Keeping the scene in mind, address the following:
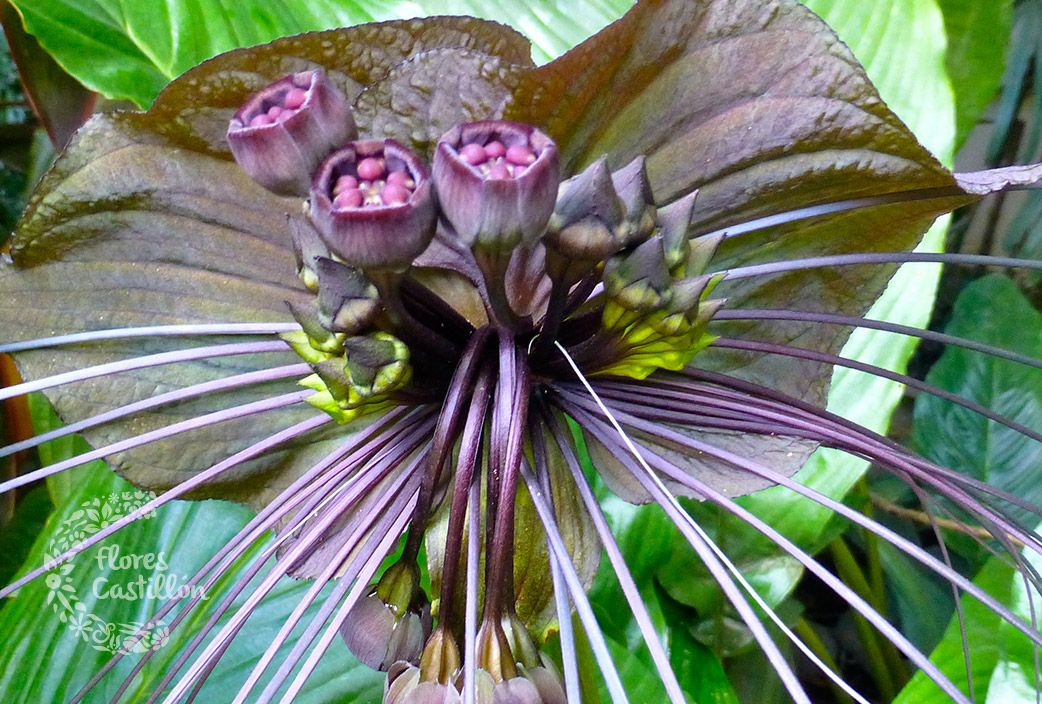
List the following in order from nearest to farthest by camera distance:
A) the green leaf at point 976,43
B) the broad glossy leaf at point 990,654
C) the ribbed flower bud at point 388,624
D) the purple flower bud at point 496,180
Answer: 1. the purple flower bud at point 496,180
2. the ribbed flower bud at point 388,624
3. the broad glossy leaf at point 990,654
4. the green leaf at point 976,43

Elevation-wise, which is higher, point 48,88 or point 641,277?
point 641,277

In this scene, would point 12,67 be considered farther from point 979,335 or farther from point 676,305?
point 979,335

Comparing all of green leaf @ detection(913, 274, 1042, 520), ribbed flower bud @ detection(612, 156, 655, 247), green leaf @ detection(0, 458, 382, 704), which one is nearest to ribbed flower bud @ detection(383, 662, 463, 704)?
ribbed flower bud @ detection(612, 156, 655, 247)

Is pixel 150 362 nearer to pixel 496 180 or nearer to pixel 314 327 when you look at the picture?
pixel 314 327

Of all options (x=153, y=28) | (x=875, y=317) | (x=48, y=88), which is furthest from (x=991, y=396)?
(x=48, y=88)

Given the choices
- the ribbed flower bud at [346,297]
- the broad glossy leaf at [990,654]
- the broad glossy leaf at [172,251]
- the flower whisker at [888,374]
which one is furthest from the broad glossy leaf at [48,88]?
the broad glossy leaf at [990,654]

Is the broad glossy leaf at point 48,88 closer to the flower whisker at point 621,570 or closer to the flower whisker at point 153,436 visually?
the flower whisker at point 153,436
